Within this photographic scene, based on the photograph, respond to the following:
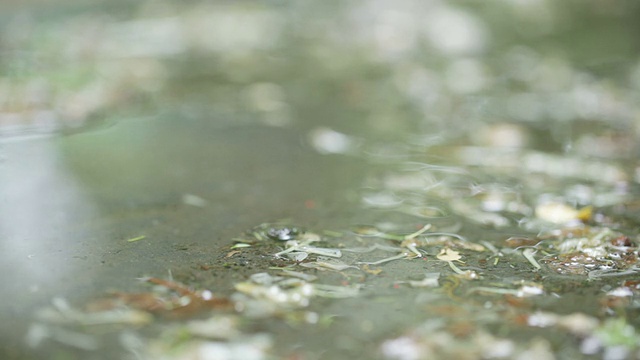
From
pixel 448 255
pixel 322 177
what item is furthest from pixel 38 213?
pixel 448 255

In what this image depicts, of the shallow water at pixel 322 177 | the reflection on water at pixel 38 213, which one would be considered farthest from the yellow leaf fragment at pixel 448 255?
the reflection on water at pixel 38 213

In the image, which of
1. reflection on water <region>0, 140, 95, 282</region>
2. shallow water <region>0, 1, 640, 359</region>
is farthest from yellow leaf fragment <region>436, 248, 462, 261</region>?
reflection on water <region>0, 140, 95, 282</region>

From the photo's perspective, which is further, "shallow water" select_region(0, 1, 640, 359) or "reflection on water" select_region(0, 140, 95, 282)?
"reflection on water" select_region(0, 140, 95, 282)

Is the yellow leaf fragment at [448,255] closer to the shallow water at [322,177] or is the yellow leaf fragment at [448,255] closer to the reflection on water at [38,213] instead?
the shallow water at [322,177]

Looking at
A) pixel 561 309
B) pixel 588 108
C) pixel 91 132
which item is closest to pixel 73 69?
pixel 91 132

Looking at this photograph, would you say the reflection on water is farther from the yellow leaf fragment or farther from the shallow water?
the yellow leaf fragment

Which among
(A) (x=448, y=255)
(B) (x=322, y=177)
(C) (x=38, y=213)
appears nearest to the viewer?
(A) (x=448, y=255)

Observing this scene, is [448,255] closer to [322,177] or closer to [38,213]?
[322,177]

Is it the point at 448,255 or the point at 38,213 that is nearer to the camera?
the point at 448,255

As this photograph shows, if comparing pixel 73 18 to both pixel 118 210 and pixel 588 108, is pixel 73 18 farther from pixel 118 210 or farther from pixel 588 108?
pixel 588 108
